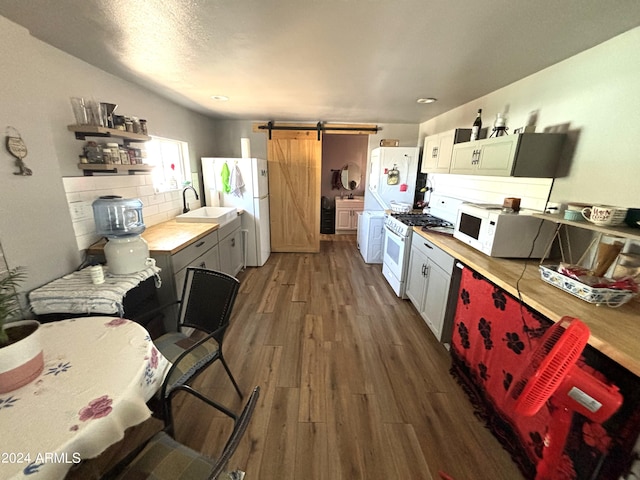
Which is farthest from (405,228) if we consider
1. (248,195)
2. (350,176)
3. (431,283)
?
(350,176)

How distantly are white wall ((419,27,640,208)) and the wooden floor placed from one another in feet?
5.15

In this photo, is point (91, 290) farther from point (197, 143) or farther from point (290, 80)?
point (197, 143)

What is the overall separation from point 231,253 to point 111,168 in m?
1.64

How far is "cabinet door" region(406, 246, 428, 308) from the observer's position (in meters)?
2.55

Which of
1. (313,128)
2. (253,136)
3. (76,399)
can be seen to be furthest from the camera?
(253,136)

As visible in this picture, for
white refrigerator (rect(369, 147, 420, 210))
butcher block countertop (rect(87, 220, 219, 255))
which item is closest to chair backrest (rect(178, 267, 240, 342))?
butcher block countertop (rect(87, 220, 219, 255))

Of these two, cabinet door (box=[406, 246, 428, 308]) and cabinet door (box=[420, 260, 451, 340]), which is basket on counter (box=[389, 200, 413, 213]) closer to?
cabinet door (box=[406, 246, 428, 308])

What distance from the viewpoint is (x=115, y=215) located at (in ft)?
6.55

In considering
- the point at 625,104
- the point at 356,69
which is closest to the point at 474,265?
the point at 625,104

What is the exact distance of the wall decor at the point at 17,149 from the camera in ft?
4.51

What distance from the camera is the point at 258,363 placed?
2.02m

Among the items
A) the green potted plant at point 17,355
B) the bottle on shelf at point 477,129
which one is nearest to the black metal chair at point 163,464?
the green potted plant at point 17,355

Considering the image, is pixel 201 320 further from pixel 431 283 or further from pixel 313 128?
pixel 313 128

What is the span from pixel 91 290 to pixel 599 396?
2374 millimetres
